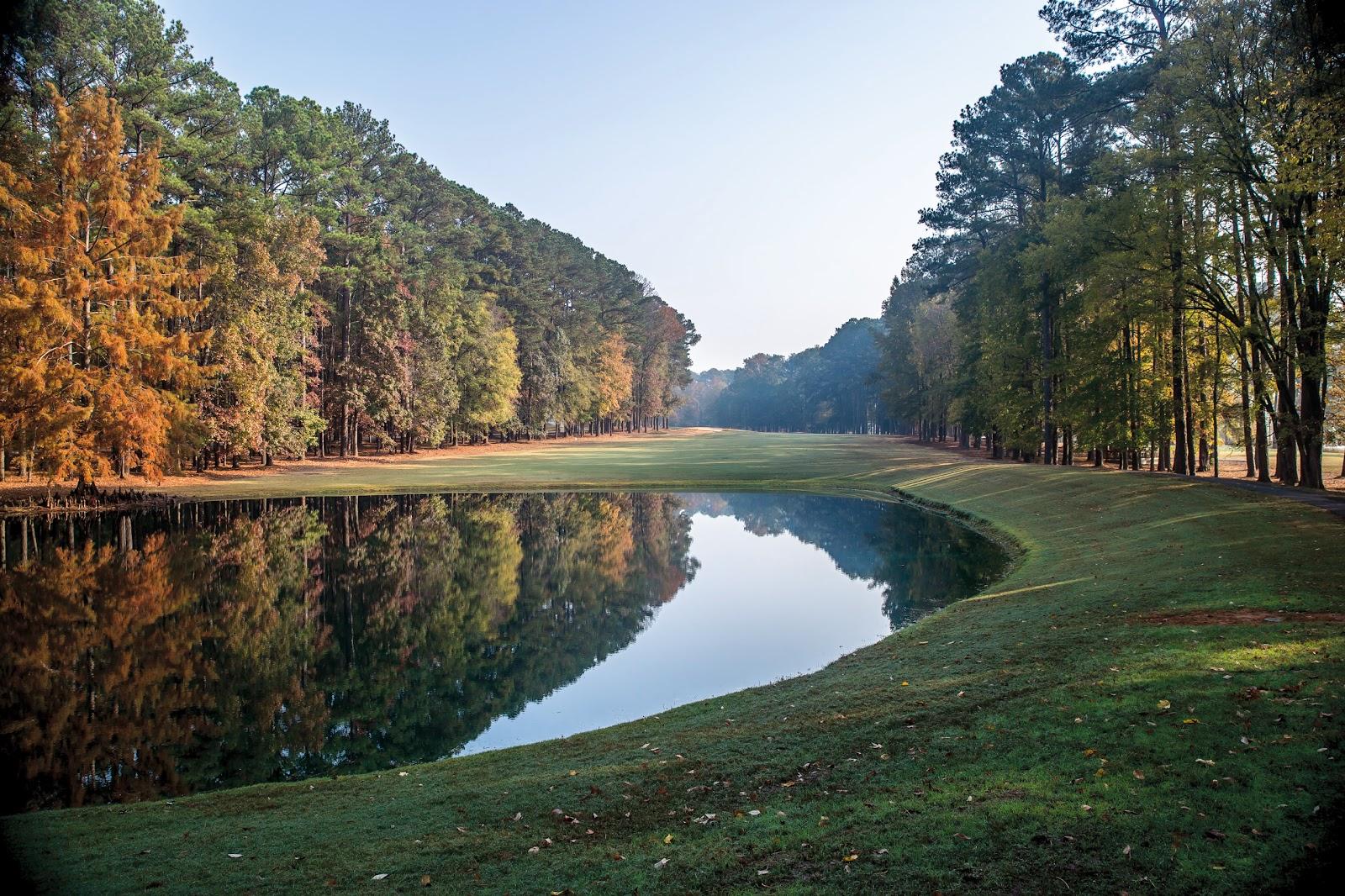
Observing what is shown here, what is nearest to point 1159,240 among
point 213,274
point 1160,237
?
point 1160,237

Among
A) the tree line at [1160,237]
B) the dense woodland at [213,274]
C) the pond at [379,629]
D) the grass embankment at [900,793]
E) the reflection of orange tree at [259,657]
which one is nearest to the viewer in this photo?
Answer: the grass embankment at [900,793]

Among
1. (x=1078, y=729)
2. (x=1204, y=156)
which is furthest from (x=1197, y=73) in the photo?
(x=1078, y=729)

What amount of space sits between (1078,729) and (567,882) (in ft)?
15.2

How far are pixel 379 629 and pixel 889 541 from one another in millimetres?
15942

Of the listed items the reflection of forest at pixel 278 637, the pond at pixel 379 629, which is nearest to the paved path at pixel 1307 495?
the pond at pixel 379 629

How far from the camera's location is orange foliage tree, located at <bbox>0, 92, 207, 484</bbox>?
2738 centimetres

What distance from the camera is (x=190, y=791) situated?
832 centimetres

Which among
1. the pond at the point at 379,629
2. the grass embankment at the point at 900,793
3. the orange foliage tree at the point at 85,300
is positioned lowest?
the pond at the point at 379,629

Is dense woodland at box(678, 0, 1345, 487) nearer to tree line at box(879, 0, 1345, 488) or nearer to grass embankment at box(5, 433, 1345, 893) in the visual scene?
tree line at box(879, 0, 1345, 488)

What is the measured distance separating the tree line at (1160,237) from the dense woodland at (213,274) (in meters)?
25.3

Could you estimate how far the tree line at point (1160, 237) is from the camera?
20.1 metres

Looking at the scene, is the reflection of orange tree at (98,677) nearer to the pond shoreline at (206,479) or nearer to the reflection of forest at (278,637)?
the reflection of forest at (278,637)

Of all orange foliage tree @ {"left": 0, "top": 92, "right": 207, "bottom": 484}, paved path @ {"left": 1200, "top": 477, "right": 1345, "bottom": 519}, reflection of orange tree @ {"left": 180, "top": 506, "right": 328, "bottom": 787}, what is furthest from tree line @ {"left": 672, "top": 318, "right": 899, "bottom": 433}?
reflection of orange tree @ {"left": 180, "top": 506, "right": 328, "bottom": 787}

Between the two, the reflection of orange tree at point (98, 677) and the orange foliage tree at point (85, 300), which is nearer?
the reflection of orange tree at point (98, 677)
